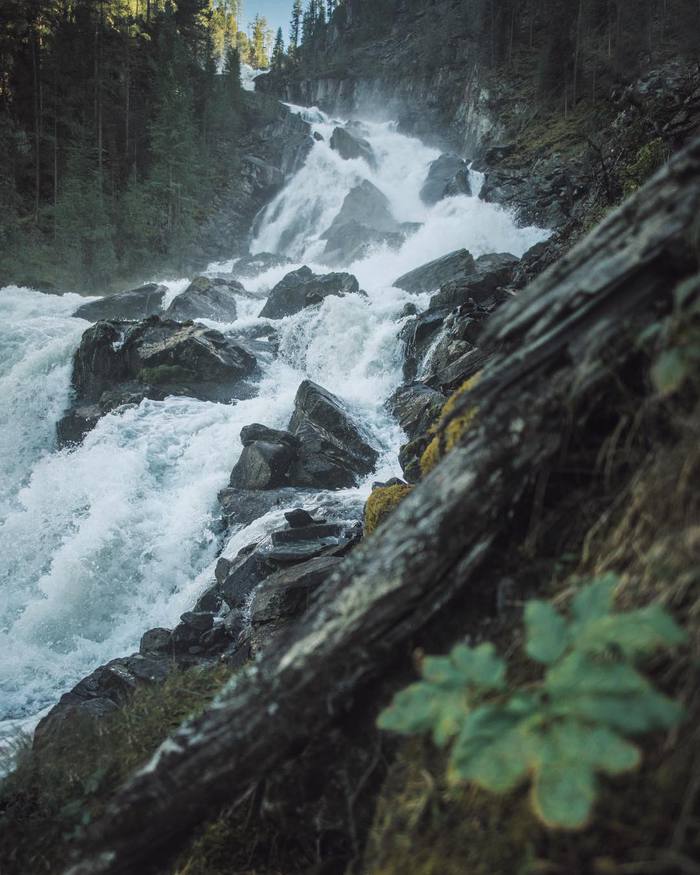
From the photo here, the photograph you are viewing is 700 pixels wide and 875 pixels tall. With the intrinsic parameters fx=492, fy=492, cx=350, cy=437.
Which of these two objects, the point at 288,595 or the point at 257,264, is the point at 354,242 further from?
the point at 288,595

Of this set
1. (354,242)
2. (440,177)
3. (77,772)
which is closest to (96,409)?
(77,772)

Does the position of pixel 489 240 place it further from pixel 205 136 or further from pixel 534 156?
pixel 205 136

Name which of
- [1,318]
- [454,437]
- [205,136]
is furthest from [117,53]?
[454,437]

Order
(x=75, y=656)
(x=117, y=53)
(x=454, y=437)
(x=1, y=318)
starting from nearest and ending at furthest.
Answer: (x=454, y=437), (x=75, y=656), (x=1, y=318), (x=117, y=53)

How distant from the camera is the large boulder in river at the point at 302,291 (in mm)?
21469

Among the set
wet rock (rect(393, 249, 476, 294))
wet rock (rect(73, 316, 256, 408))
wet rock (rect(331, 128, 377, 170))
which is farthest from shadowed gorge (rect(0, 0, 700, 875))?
wet rock (rect(331, 128, 377, 170))

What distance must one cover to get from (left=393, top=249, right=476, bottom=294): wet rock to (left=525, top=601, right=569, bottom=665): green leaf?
19.3m

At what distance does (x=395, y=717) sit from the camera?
1.24 meters

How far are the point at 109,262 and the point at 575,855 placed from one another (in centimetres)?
3561

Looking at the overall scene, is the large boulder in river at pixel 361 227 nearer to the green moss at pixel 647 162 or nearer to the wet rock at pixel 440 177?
the wet rock at pixel 440 177

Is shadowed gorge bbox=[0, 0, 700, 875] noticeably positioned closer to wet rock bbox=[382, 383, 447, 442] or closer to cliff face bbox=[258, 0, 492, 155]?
wet rock bbox=[382, 383, 447, 442]

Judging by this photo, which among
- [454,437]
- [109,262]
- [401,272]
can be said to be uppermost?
[454,437]

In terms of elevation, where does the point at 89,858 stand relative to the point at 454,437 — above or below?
below

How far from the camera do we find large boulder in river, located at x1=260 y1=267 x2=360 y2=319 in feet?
70.4
